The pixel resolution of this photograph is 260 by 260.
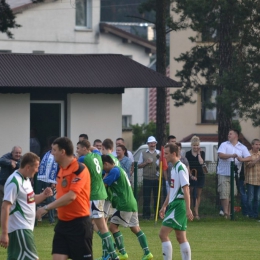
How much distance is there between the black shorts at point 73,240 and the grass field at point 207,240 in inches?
162

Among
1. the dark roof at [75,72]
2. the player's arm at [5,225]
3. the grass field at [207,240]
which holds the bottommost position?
the grass field at [207,240]

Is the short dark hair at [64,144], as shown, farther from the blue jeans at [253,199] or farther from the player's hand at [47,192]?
the blue jeans at [253,199]

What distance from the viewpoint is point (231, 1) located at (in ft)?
68.9

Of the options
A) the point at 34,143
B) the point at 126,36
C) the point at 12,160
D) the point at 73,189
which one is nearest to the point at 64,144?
the point at 73,189

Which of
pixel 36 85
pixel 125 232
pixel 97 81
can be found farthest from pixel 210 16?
pixel 125 232

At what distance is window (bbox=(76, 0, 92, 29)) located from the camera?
48.9m

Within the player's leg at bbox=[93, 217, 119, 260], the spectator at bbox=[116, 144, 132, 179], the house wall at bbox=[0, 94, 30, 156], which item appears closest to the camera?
the player's leg at bbox=[93, 217, 119, 260]

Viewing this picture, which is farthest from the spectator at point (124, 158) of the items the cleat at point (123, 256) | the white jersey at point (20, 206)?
the white jersey at point (20, 206)

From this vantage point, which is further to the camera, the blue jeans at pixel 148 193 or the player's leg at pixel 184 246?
the blue jeans at pixel 148 193

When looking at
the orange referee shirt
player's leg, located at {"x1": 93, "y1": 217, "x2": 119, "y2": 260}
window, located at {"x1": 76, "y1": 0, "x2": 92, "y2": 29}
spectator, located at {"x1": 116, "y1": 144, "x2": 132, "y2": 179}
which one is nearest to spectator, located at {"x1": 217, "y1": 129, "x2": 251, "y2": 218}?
spectator, located at {"x1": 116, "y1": 144, "x2": 132, "y2": 179}

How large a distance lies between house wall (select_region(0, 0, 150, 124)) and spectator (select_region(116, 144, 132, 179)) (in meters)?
28.0

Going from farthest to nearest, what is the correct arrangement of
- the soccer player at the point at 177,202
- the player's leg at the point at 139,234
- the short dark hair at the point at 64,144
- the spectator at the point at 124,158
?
the spectator at the point at 124,158 → the player's leg at the point at 139,234 → the soccer player at the point at 177,202 → the short dark hair at the point at 64,144

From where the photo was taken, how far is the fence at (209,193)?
19922mm

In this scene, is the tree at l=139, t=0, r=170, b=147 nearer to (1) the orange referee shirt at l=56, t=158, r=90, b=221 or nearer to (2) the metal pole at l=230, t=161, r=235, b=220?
Answer: (2) the metal pole at l=230, t=161, r=235, b=220
